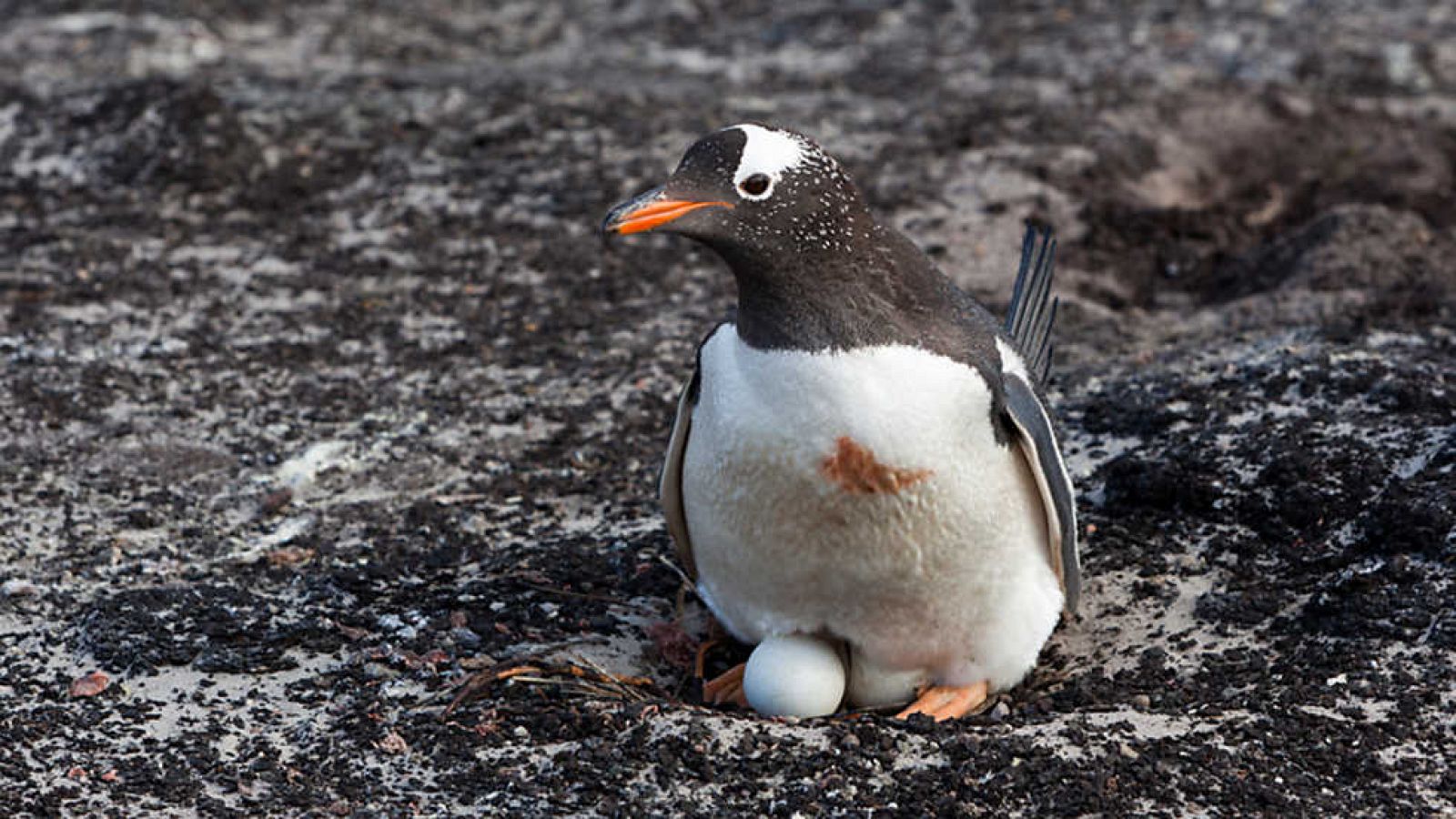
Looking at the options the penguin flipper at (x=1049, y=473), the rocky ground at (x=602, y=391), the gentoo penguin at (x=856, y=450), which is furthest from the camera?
the penguin flipper at (x=1049, y=473)

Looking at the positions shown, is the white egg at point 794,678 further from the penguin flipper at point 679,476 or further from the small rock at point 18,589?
the small rock at point 18,589

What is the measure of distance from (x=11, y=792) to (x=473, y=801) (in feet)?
2.76

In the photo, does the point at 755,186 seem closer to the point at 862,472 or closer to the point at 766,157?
the point at 766,157

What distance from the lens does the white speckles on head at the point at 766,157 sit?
10.9ft

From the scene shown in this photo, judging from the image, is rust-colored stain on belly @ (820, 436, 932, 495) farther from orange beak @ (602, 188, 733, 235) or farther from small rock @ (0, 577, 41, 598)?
small rock @ (0, 577, 41, 598)

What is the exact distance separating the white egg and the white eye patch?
36.8 inches

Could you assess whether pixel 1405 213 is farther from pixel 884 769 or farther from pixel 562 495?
pixel 884 769

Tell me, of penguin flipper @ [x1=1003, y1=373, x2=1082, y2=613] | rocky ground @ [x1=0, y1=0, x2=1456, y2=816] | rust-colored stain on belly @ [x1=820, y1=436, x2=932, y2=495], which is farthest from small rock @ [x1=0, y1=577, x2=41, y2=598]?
penguin flipper @ [x1=1003, y1=373, x2=1082, y2=613]

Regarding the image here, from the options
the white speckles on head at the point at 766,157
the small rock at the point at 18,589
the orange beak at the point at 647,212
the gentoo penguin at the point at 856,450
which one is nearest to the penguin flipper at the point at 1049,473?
the gentoo penguin at the point at 856,450

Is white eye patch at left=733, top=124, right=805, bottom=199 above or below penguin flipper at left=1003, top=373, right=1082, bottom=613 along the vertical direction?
above

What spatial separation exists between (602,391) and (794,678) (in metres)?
1.92

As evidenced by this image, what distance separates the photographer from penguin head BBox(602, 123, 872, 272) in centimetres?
327

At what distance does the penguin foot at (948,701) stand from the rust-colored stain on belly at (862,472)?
1.67 ft

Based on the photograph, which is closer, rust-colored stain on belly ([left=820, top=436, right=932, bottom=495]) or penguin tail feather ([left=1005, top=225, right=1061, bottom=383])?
rust-colored stain on belly ([left=820, top=436, right=932, bottom=495])
